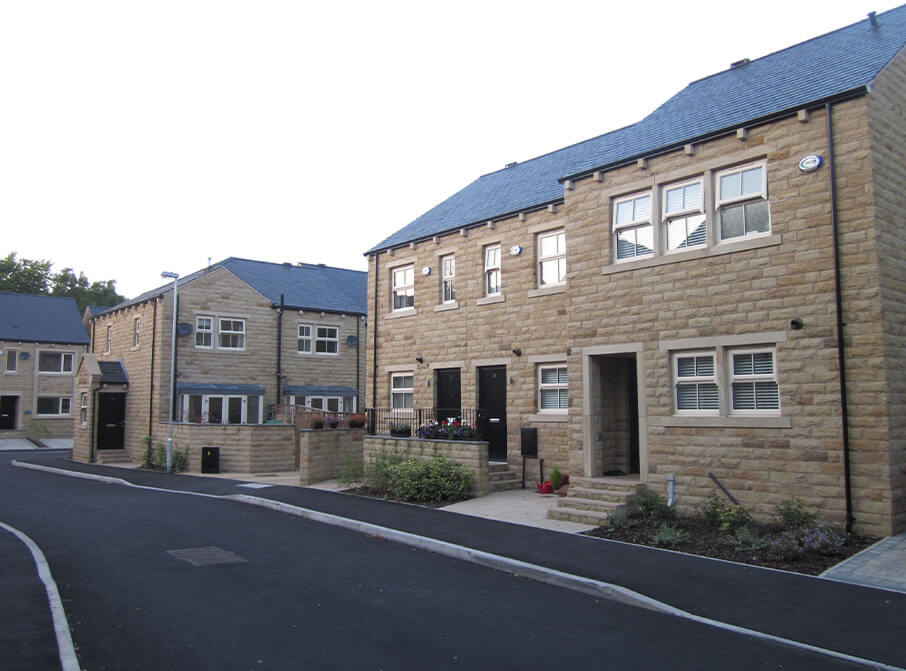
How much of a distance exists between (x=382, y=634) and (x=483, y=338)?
1174cm

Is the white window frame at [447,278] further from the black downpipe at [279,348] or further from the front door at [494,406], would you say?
the black downpipe at [279,348]

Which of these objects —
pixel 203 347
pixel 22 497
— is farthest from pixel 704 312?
pixel 203 347

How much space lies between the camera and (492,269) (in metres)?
18.0

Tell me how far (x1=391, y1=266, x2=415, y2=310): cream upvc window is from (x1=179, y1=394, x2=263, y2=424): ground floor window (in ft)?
34.1

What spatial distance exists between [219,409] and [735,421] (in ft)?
69.9

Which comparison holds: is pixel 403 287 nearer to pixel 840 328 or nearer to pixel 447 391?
pixel 447 391

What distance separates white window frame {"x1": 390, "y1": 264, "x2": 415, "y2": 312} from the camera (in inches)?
800

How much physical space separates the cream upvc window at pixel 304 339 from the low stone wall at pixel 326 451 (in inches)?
405

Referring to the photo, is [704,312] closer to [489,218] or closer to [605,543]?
[605,543]

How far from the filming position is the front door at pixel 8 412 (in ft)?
125

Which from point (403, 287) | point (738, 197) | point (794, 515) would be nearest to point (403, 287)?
point (403, 287)

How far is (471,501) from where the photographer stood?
48.5 ft

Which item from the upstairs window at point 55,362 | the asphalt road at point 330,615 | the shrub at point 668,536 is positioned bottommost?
the asphalt road at point 330,615

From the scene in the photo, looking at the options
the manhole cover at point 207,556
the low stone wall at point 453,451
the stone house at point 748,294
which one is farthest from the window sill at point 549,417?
the manhole cover at point 207,556
